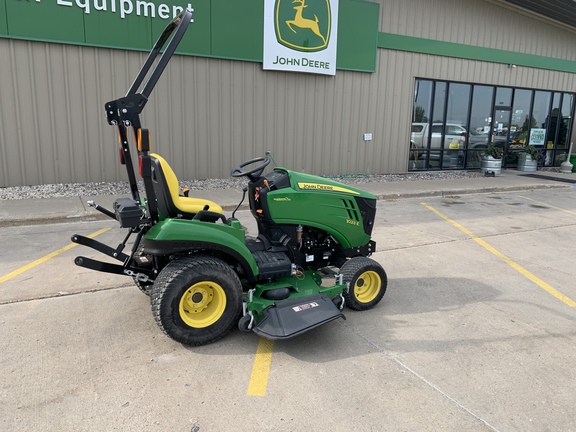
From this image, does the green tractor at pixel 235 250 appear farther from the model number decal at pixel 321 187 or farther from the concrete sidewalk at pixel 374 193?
the concrete sidewalk at pixel 374 193

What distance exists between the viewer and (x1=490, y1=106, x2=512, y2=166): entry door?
599 inches

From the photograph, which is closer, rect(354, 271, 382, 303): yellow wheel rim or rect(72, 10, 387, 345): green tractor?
rect(72, 10, 387, 345): green tractor

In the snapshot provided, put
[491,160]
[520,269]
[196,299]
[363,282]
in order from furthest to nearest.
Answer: [491,160] < [520,269] < [363,282] < [196,299]

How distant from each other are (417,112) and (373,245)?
1055 cm

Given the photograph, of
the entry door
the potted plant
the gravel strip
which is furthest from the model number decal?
the entry door

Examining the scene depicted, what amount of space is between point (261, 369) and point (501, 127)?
15.5 m

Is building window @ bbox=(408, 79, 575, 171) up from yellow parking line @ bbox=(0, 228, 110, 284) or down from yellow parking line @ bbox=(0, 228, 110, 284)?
up

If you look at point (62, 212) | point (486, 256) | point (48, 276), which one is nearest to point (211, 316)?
point (48, 276)

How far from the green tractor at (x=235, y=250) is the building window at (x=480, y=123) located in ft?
35.4

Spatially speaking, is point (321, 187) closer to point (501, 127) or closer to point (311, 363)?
point (311, 363)

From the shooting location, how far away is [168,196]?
3.22 meters

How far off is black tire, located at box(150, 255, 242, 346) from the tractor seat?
0.39 m

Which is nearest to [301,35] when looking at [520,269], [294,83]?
[294,83]

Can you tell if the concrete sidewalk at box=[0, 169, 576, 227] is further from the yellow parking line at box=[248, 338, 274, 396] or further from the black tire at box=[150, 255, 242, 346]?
the yellow parking line at box=[248, 338, 274, 396]
